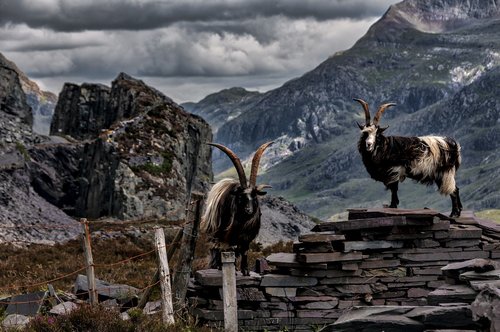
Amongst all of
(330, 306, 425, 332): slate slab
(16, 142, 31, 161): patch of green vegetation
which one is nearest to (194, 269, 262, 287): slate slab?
(330, 306, 425, 332): slate slab

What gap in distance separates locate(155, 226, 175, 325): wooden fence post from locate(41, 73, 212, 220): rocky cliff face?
23.9m

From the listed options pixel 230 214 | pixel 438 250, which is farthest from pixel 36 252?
pixel 438 250

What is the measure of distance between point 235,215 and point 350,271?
2.91 meters

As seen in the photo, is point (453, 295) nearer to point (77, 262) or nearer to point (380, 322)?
point (380, 322)

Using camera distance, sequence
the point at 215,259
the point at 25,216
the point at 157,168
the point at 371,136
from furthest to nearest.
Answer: the point at 157,168 → the point at 25,216 → the point at 371,136 → the point at 215,259

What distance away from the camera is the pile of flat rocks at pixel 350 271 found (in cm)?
1625

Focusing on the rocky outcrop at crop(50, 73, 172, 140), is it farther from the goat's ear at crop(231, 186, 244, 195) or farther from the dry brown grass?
the goat's ear at crop(231, 186, 244, 195)

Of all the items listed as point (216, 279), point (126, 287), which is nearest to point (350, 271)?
point (216, 279)

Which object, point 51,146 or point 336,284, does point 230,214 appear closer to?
point 336,284

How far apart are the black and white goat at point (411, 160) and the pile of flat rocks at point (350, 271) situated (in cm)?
195

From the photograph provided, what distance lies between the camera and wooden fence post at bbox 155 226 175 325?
13977 mm

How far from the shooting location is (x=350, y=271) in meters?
16.7

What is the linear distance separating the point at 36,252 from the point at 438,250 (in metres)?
17.6

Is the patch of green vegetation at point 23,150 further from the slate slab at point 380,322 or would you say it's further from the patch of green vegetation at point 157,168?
the slate slab at point 380,322
